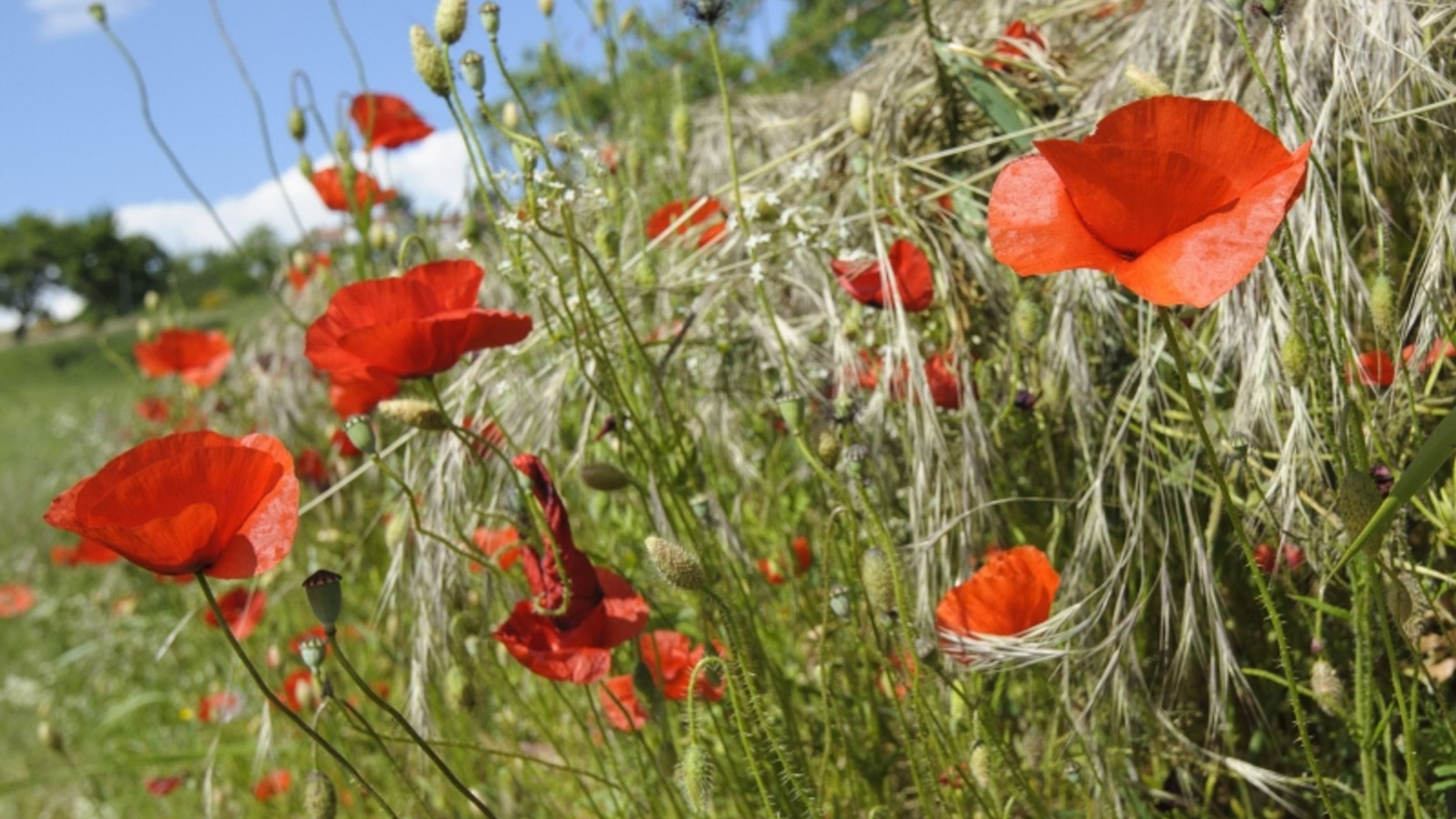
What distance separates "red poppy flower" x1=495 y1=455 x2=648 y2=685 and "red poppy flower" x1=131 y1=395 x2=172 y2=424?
3146mm

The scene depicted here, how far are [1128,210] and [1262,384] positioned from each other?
0.59m

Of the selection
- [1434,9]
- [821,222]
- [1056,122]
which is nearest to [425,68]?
[821,222]

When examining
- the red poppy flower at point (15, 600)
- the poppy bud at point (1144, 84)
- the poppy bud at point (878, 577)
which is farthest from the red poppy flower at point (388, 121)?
the red poppy flower at point (15, 600)

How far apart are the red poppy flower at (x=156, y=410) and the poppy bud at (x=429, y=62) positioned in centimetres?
307

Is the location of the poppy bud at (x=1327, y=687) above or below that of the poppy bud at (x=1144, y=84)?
below

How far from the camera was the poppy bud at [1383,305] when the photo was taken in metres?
1.17

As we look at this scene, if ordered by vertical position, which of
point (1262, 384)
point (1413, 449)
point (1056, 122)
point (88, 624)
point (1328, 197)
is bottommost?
point (88, 624)

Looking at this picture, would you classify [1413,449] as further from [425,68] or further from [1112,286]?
[425,68]

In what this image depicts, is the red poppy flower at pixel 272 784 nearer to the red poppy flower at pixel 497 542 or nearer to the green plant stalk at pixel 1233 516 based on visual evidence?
the red poppy flower at pixel 497 542

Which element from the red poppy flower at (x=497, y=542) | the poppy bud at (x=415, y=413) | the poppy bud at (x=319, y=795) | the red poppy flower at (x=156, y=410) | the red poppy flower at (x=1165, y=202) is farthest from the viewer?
the red poppy flower at (x=156, y=410)

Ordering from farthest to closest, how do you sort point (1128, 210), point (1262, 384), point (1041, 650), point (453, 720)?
point (453, 720) → point (1262, 384) → point (1041, 650) → point (1128, 210)

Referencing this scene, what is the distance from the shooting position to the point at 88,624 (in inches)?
153

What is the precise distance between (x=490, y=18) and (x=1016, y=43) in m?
0.87

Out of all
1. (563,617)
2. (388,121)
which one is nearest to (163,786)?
(388,121)
